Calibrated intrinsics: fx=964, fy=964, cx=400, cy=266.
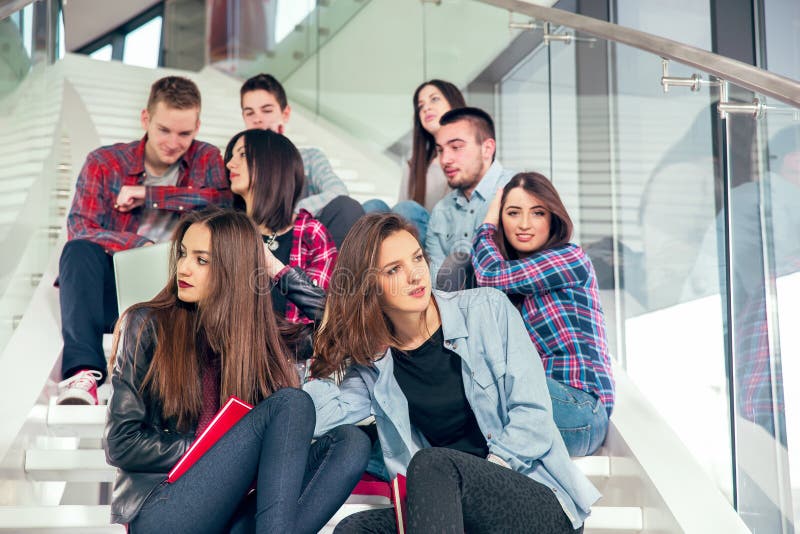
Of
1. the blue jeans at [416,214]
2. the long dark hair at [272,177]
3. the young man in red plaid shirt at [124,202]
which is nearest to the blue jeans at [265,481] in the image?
the young man in red plaid shirt at [124,202]

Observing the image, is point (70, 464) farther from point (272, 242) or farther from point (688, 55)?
point (688, 55)

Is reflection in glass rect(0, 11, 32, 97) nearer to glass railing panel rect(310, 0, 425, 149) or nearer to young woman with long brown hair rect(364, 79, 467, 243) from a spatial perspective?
young woman with long brown hair rect(364, 79, 467, 243)

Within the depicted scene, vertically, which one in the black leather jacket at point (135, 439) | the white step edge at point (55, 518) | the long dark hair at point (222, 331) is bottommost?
the white step edge at point (55, 518)

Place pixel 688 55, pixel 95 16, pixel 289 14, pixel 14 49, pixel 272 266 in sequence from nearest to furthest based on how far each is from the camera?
pixel 688 55, pixel 272 266, pixel 14 49, pixel 289 14, pixel 95 16

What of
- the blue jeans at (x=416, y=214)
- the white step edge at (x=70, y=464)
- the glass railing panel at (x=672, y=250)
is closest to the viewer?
the white step edge at (x=70, y=464)

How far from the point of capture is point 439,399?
2449mm

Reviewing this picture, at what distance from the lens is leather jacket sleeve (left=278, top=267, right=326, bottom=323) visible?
3012 mm

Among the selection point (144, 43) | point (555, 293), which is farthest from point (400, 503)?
point (144, 43)

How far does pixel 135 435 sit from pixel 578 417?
3.82 ft

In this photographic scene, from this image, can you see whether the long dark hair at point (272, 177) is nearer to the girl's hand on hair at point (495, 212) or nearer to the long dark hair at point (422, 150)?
the long dark hair at point (422, 150)

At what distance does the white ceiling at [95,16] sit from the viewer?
1283 centimetres

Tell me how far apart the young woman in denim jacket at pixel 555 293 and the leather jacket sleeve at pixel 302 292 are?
0.51 m

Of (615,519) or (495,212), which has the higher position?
(495,212)

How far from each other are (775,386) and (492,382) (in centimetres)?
67
